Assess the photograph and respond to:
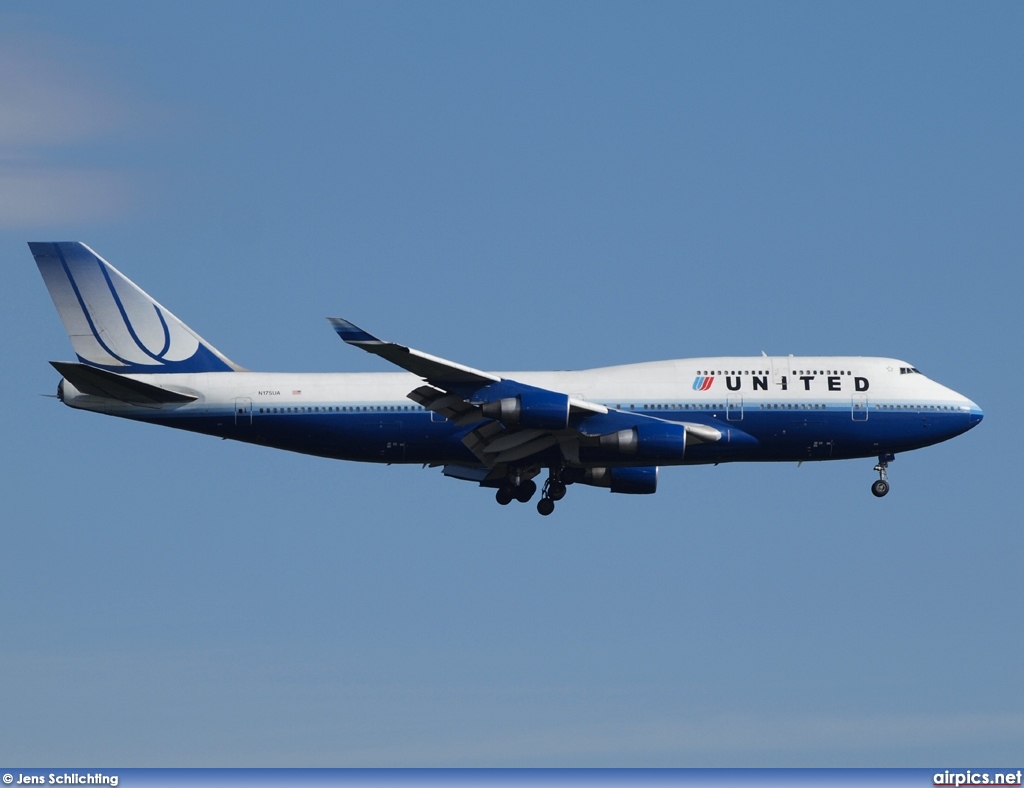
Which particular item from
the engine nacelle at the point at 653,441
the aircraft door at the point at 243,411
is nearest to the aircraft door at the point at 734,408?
the engine nacelle at the point at 653,441

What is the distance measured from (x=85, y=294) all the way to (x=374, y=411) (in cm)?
1328

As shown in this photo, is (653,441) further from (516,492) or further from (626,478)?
(516,492)

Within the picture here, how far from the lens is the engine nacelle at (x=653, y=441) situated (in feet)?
198

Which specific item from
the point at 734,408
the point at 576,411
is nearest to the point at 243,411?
the point at 576,411

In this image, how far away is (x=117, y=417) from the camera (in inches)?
2475

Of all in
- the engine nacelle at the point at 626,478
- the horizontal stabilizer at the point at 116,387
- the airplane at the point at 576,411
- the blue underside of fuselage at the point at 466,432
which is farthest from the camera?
the engine nacelle at the point at 626,478

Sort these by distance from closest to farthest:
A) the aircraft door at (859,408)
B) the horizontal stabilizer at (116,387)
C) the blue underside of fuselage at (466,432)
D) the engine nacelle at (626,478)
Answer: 1. the horizontal stabilizer at (116,387)
2. the blue underside of fuselage at (466,432)
3. the aircraft door at (859,408)
4. the engine nacelle at (626,478)

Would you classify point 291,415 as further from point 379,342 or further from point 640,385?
point 640,385

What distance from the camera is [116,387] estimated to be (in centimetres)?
6166

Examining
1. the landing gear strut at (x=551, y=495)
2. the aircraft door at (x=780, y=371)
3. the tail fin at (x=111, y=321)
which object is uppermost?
the tail fin at (x=111, y=321)

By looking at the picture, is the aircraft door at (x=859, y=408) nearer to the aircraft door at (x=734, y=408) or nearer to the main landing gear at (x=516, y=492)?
the aircraft door at (x=734, y=408)

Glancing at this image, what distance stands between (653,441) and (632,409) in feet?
9.17

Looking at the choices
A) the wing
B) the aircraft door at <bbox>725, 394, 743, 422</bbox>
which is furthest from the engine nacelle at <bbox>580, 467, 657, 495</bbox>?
the aircraft door at <bbox>725, 394, 743, 422</bbox>

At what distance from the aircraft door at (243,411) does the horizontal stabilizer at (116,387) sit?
161 cm
